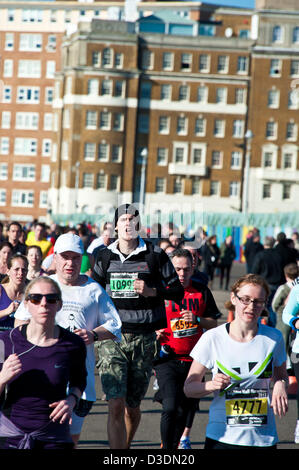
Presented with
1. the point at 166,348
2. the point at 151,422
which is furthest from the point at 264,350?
the point at 151,422

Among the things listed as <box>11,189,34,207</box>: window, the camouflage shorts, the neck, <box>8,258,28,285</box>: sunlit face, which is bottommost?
<box>11,189,34,207</box>: window

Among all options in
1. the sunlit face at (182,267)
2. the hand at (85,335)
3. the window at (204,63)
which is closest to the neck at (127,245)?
the sunlit face at (182,267)

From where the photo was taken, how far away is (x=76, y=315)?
650 cm

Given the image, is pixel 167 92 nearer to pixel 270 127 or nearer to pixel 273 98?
pixel 273 98

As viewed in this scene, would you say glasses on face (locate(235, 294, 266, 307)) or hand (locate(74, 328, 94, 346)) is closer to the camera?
glasses on face (locate(235, 294, 266, 307))

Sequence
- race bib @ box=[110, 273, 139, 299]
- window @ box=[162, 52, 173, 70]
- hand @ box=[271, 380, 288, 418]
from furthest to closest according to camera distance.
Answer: window @ box=[162, 52, 173, 70] → race bib @ box=[110, 273, 139, 299] → hand @ box=[271, 380, 288, 418]

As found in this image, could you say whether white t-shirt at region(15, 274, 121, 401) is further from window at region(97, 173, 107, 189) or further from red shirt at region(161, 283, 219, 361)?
window at region(97, 173, 107, 189)

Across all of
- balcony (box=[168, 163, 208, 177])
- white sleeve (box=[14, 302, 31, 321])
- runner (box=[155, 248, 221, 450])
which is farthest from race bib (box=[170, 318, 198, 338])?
balcony (box=[168, 163, 208, 177])

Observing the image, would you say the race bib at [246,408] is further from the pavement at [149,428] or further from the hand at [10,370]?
the pavement at [149,428]

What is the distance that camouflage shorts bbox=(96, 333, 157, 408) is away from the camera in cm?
733

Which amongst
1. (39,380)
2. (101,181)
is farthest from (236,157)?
(39,380)

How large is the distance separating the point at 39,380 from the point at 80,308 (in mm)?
1617

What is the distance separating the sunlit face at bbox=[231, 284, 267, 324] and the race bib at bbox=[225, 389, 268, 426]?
423mm

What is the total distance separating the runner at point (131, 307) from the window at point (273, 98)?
271ft
